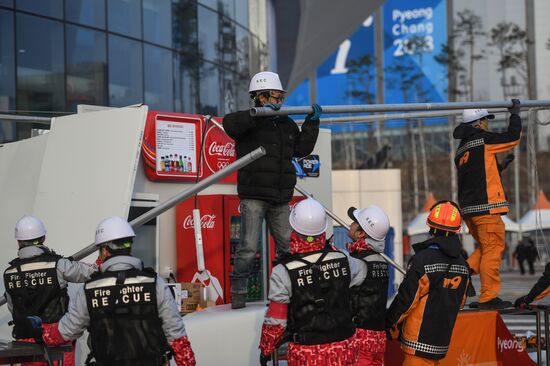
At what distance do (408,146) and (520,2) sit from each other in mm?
26727

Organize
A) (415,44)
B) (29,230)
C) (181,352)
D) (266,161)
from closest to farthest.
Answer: (181,352) < (29,230) < (266,161) < (415,44)

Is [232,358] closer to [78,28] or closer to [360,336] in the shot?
[360,336]

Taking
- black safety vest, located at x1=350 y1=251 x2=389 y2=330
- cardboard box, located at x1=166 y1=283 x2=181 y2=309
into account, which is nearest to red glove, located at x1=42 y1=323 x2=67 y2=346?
black safety vest, located at x1=350 y1=251 x2=389 y2=330

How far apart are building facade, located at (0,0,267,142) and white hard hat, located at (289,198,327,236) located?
12550 mm

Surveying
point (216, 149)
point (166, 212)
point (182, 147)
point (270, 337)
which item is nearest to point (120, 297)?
point (270, 337)

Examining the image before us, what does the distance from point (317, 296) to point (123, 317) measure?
4.37ft

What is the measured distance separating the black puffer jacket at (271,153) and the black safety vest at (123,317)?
2475 mm

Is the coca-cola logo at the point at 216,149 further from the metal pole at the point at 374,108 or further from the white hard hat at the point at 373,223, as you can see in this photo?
the white hard hat at the point at 373,223

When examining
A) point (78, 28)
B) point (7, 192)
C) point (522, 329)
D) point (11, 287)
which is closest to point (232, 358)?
point (11, 287)

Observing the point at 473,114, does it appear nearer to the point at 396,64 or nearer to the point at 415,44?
the point at 396,64

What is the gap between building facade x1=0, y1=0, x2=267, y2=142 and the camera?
2144cm

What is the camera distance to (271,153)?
7.86 meters

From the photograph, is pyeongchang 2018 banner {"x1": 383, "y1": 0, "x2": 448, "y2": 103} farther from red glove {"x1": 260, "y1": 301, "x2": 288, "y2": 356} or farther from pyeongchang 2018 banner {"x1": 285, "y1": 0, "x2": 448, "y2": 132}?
red glove {"x1": 260, "y1": 301, "x2": 288, "y2": 356}

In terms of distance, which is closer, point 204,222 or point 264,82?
point 264,82
